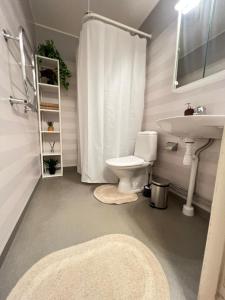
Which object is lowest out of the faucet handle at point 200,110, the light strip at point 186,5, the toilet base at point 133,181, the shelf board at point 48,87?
the toilet base at point 133,181

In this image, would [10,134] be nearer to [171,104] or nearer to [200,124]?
[200,124]

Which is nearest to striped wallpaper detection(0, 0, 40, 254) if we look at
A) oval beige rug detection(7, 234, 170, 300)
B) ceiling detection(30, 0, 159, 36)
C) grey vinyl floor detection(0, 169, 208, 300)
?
grey vinyl floor detection(0, 169, 208, 300)

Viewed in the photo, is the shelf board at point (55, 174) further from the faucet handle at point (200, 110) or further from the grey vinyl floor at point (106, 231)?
the faucet handle at point (200, 110)

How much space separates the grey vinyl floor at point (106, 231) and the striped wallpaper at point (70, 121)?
1.13 meters

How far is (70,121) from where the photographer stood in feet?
8.66

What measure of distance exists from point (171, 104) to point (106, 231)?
1413mm

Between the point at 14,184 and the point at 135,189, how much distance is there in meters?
1.23

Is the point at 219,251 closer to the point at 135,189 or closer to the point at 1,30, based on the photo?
the point at 135,189

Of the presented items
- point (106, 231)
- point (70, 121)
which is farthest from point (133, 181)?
point (70, 121)

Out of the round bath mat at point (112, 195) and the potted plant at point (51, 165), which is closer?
the round bath mat at point (112, 195)

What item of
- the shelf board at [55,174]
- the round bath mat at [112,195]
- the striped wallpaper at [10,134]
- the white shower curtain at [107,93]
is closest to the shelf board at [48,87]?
the white shower curtain at [107,93]

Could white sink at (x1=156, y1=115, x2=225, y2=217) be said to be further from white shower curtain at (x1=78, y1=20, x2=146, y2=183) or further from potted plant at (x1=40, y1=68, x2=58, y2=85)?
potted plant at (x1=40, y1=68, x2=58, y2=85)

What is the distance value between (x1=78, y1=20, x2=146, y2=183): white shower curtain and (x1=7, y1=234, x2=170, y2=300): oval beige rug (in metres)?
1.04

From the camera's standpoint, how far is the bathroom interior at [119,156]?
2.28 ft
